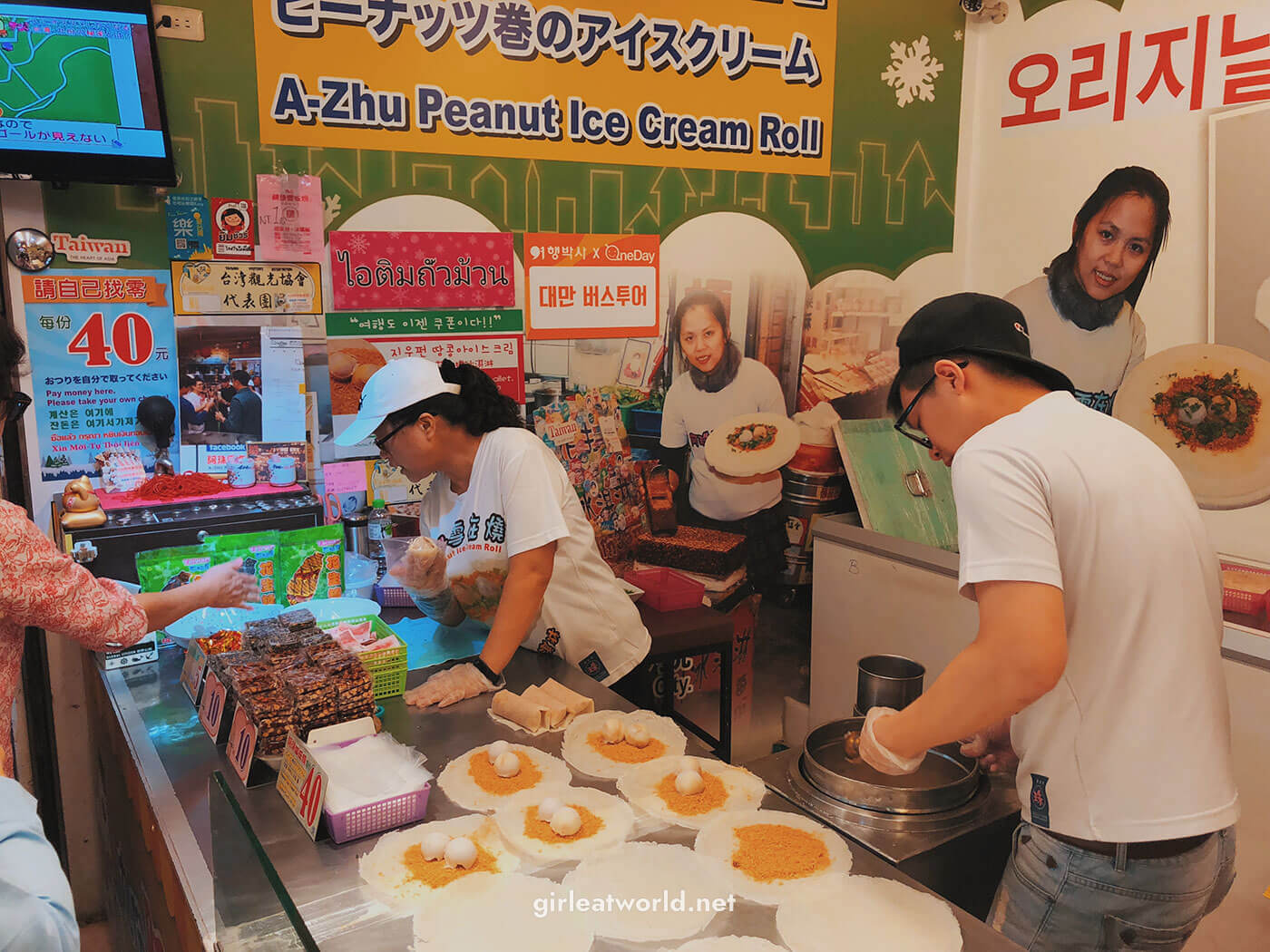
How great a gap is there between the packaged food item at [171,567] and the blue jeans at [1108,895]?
2.00 m

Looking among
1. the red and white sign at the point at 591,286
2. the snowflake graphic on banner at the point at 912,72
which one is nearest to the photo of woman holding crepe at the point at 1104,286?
the snowflake graphic on banner at the point at 912,72

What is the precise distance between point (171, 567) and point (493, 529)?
2.71 ft

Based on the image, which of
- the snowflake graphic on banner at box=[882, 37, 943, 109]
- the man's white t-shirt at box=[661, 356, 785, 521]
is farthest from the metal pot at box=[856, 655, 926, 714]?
the snowflake graphic on banner at box=[882, 37, 943, 109]

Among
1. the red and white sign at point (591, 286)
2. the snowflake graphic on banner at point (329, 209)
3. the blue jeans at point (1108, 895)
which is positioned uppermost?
the snowflake graphic on banner at point (329, 209)

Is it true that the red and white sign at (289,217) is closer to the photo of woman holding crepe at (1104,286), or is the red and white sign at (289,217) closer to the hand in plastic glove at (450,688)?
the hand in plastic glove at (450,688)

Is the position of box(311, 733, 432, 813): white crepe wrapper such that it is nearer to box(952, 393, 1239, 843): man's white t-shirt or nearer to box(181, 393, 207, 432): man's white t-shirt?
box(952, 393, 1239, 843): man's white t-shirt

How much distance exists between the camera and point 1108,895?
5.04 ft

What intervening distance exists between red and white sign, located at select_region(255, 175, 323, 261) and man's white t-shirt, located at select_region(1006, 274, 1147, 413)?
8.11 ft

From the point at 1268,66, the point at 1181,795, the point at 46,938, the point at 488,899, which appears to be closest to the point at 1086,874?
the point at 1181,795

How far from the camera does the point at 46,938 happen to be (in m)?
→ 0.93

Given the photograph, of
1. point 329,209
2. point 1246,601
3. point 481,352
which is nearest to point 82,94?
point 329,209

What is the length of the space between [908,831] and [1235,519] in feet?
7.43

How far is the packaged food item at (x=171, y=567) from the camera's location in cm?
238

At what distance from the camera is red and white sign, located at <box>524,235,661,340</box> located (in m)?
3.36
